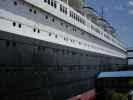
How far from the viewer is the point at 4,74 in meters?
9.88

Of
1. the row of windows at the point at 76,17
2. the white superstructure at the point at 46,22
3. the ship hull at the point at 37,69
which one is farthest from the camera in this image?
the row of windows at the point at 76,17

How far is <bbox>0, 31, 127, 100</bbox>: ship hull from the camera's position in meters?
10.2

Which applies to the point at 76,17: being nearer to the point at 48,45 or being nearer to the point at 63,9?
the point at 63,9

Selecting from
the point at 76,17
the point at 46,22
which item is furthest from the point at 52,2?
the point at 76,17

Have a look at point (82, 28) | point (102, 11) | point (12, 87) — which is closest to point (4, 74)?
point (12, 87)

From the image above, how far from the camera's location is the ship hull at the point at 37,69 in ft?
33.4

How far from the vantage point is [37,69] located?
12.8 meters

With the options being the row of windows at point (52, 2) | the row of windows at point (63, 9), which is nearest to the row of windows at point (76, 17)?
the row of windows at point (63, 9)

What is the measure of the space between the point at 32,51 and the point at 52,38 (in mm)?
3257

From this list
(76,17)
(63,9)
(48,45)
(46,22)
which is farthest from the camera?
(76,17)

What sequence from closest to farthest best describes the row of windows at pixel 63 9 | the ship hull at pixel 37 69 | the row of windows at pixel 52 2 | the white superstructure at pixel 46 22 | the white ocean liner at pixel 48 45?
the ship hull at pixel 37 69
the white ocean liner at pixel 48 45
the white superstructure at pixel 46 22
the row of windows at pixel 52 2
the row of windows at pixel 63 9

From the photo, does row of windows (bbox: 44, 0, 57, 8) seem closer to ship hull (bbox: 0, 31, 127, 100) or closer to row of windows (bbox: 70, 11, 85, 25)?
ship hull (bbox: 0, 31, 127, 100)

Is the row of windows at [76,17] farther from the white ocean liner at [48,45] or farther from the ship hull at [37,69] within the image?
the ship hull at [37,69]

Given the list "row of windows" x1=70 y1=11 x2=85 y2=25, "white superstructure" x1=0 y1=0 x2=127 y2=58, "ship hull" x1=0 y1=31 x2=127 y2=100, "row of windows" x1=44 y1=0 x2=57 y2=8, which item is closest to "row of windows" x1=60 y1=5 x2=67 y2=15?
"white superstructure" x1=0 y1=0 x2=127 y2=58
